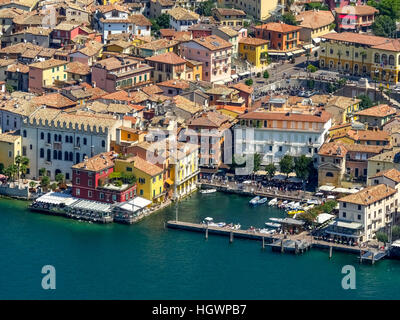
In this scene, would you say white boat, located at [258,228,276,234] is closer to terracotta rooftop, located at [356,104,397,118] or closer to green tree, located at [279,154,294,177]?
green tree, located at [279,154,294,177]

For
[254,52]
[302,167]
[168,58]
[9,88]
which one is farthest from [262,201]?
[254,52]

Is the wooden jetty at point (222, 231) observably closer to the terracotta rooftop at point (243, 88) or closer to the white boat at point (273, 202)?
the white boat at point (273, 202)

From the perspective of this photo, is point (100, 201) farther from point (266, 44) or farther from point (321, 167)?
point (266, 44)

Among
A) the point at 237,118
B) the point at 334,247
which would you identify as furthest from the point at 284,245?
the point at 237,118

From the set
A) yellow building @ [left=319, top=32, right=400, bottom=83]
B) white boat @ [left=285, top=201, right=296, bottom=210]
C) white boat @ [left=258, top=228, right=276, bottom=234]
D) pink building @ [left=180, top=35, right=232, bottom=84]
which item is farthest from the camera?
pink building @ [left=180, top=35, right=232, bottom=84]

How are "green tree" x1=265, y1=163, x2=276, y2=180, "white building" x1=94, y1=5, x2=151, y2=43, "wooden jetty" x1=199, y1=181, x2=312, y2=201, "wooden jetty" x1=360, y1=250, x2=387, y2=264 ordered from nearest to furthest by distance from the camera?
"wooden jetty" x1=360, y1=250, x2=387, y2=264 < "wooden jetty" x1=199, y1=181, x2=312, y2=201 < "green tree" x1=265, y1=163, x2=276, y2=180 < "white building" x1=94, y1=5, x2=151, y2=43

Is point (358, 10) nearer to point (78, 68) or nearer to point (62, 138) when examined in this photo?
point (78, 68)

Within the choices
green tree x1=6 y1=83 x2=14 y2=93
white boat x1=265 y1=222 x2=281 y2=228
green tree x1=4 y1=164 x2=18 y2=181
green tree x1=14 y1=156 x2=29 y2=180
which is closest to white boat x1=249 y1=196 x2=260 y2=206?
white boat x1=265 y1=222 x2=281 y2=228
